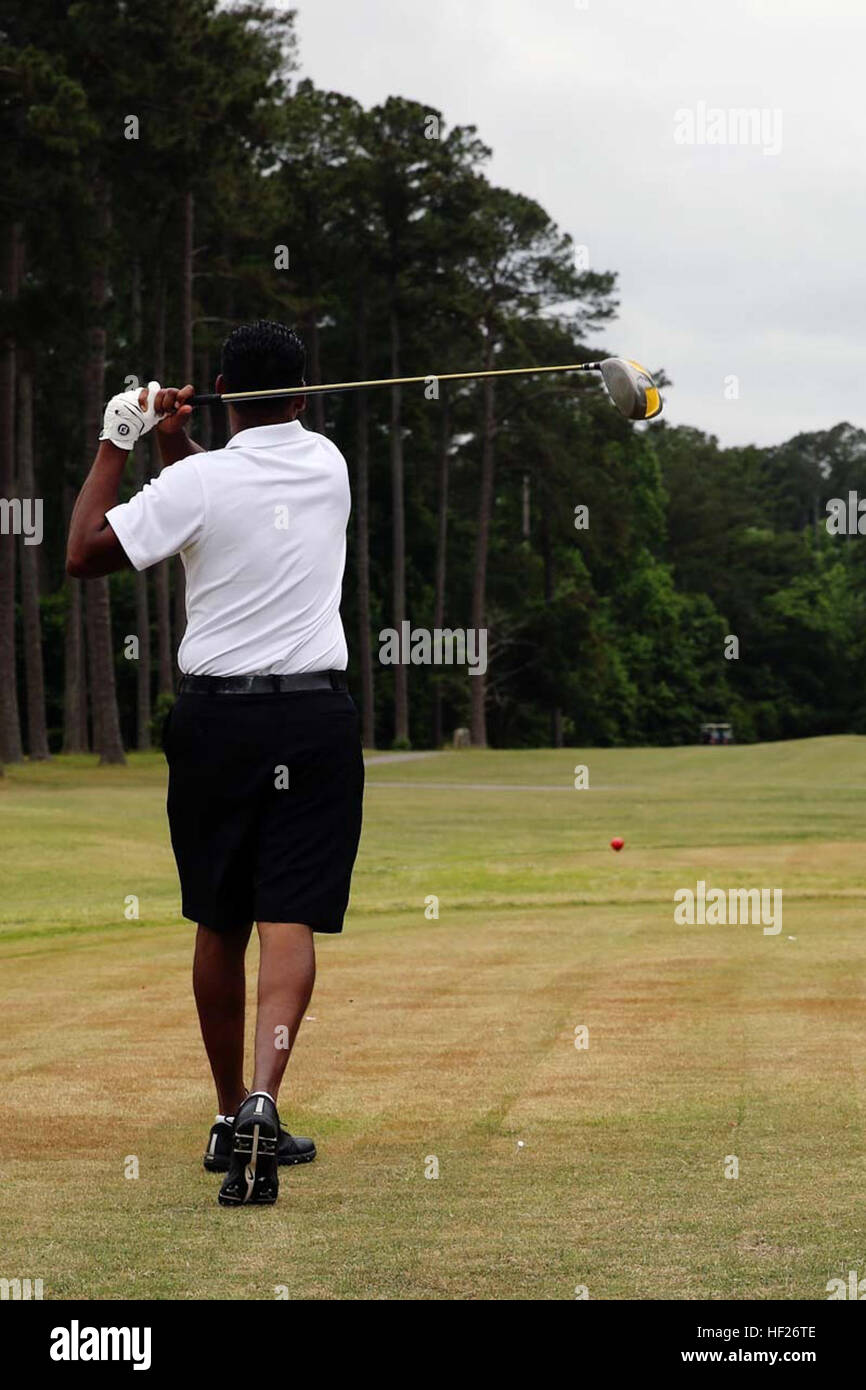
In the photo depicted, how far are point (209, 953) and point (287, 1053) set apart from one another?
46 cm

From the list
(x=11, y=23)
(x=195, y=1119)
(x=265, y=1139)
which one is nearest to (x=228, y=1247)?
(x=265, y=1139)

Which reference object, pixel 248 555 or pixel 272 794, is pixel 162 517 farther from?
pixel 272 794

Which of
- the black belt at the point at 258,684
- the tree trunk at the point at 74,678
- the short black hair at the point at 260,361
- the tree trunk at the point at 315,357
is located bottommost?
the tree trunk at the point at 74,678

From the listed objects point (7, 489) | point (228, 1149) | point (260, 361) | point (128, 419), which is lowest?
point (228, 1149)

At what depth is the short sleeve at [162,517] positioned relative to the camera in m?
5.15

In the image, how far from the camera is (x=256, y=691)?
522 cm

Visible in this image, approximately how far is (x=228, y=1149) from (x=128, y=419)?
2.00 meters

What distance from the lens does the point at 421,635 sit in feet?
246

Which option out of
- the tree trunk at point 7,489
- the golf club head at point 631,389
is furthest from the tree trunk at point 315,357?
the golf club head at point 631,389

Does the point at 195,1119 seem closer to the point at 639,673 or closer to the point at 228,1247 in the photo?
the point at 228,1247

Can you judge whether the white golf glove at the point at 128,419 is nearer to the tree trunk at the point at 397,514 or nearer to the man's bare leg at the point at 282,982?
the man's bare leg at the point at 282,982

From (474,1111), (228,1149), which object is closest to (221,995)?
(228,1149)

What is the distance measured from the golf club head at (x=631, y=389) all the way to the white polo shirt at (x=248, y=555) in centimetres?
101

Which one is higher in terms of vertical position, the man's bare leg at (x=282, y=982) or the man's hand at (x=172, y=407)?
the man's hand at (x=172, y=407)
